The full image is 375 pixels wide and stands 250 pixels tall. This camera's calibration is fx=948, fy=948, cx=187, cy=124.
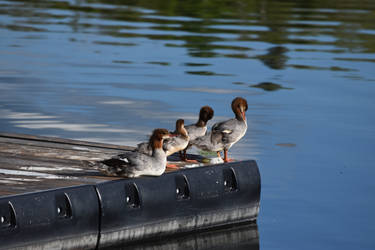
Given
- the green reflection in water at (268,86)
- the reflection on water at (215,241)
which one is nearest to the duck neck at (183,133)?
the reflection on water at (215,241)

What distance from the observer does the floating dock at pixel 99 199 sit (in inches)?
334

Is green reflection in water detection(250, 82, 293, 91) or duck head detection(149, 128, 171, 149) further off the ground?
duck head detection(149, 128, 171, 149)

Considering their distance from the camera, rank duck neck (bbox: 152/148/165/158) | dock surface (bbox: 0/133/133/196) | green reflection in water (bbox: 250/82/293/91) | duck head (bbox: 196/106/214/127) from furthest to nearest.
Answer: green reflection in water (bbox: 250/82/293/91)
duck head (bbox: 196/106/214/127)
duck neck (bbox: 152/148/165/158)
dock surface (bbox: 0/133/133/196)

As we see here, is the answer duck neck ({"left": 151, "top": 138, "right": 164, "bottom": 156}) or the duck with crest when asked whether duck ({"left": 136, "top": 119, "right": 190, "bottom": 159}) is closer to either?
the duck with crest

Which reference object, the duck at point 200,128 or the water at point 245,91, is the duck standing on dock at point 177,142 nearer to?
the duck at point 200,128

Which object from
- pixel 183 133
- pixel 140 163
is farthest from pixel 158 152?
pixel 183 133

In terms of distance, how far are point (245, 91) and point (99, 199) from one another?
39.6 ft

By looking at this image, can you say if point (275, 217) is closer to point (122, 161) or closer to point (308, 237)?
point (308, 237)

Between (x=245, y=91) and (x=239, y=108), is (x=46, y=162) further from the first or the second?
(x=245, y=91)

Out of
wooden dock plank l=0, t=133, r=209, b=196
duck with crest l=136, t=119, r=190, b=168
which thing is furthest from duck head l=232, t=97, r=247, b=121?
duck with crest l=136, t=119, r=190, b=168

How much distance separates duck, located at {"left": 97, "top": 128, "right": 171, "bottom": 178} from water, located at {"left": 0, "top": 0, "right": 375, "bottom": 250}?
1723 millimetres

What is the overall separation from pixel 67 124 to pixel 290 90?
6.79m

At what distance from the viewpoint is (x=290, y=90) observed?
21.4 meters

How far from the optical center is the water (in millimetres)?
12023
